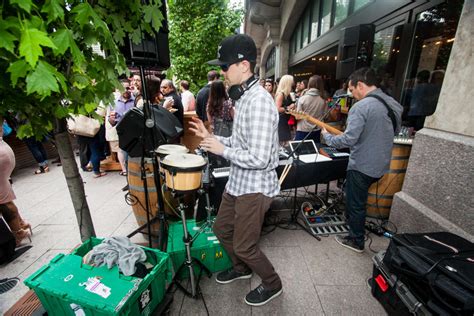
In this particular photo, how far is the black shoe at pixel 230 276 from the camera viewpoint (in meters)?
2.27

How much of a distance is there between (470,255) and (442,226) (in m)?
0.96

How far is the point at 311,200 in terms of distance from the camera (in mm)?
4023

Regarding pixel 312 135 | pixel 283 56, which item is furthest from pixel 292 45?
pixel 312 135

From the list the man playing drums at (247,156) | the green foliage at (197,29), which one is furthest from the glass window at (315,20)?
the man playing drums at (247,156)

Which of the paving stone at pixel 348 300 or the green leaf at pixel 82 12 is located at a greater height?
the green leaf at pixel 82 12

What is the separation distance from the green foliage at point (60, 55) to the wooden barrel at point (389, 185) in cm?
322

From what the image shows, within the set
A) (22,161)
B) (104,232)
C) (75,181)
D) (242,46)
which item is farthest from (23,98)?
(22,161)

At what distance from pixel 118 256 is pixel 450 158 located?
3.18m

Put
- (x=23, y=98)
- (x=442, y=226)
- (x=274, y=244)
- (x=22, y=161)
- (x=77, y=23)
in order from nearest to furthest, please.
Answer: (x=77, y=23) < (x=23, y=98) < (x=442, y=226) < (x=274, y=244) < (x=22, y=161)

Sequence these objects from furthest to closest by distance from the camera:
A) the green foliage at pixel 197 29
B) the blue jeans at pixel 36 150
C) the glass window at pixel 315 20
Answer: the glass window at pixel 315 20
the green foliage at pixel 197 29
the blue jeans at pixel 36 150

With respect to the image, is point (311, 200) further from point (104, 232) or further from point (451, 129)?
point (104, 232)

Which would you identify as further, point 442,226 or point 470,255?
point 442,226

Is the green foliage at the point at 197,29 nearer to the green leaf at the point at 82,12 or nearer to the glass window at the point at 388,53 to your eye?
the glass window at the point at 388,53

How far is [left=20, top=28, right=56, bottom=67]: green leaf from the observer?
2.93 feet
